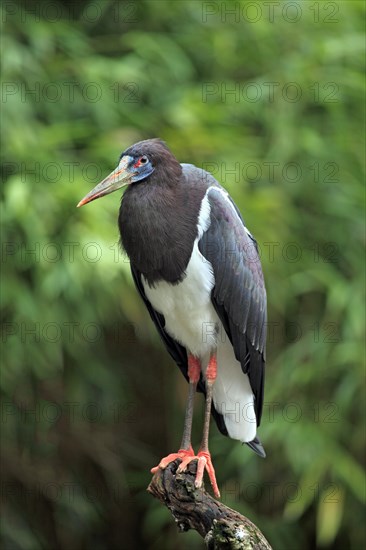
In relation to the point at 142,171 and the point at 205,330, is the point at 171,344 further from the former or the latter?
the point at 142,171

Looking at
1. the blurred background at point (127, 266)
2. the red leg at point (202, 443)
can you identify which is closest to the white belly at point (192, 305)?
the red leg at point (202, 443)

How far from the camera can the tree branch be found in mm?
3064

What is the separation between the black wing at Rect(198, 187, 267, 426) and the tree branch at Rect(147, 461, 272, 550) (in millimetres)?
497

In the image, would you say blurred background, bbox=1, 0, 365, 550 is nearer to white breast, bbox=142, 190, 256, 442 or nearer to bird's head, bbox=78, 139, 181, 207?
→ white breast, bbox=142, 190, 256, 442

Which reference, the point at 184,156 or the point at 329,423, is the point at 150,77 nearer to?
the point at 184,156

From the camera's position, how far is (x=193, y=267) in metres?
3.60

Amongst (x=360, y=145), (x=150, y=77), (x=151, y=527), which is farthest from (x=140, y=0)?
(x=151, y=527)

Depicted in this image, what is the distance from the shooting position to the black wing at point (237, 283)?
363cm

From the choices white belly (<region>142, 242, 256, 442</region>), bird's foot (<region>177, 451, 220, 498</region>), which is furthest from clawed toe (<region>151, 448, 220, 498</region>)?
white belly (<region>142, 242, 256, 442</region>)

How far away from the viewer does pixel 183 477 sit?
344 centimetres

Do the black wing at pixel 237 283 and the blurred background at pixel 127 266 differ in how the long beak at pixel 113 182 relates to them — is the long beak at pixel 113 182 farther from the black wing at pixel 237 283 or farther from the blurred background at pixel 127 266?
the blurred background at pixel 127 266

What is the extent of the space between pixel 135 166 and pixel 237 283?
598mm

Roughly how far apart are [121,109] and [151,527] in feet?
8.19

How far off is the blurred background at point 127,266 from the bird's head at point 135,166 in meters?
1.47
